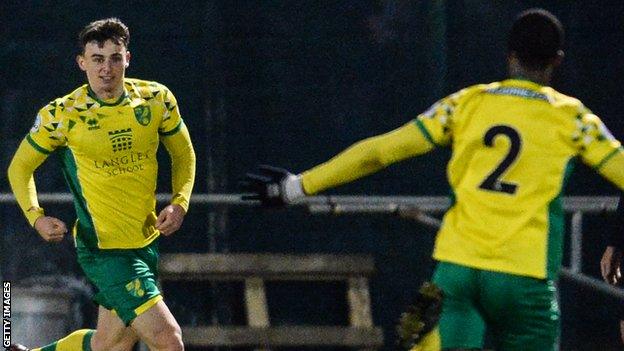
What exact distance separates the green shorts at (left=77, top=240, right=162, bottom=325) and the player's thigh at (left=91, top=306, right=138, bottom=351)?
0.27ft

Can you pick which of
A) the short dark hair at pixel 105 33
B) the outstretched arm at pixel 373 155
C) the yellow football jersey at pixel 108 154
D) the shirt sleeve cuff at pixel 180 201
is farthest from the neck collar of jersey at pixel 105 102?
the outstretched arm at pixel 373 155

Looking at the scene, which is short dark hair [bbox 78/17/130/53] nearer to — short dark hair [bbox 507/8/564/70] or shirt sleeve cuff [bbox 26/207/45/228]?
→ shirt sleeve cuff [bbox 26/207/45/228]

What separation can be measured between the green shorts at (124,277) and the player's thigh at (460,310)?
2.78 m

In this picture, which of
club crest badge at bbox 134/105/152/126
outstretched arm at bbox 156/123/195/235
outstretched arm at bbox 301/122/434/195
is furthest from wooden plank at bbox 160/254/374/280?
outstretched arm at bbox 301/122/434/195

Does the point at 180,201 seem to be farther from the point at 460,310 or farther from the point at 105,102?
the point at 460,310

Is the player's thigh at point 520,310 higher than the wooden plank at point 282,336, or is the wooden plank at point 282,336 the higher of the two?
the player's thigh at point 520,310

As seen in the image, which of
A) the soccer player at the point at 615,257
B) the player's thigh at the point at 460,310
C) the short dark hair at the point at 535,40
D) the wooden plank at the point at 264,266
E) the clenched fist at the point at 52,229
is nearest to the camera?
the player's thigh at the point at 460,310

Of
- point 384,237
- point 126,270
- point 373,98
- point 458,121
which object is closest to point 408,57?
point 373,98

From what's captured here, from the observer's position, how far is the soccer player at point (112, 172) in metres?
9.74

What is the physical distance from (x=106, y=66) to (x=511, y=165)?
308cm

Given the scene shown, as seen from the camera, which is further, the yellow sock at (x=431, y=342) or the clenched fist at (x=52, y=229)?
the clenched fist at (x=52, y=229)

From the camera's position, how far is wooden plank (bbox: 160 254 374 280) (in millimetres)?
12109

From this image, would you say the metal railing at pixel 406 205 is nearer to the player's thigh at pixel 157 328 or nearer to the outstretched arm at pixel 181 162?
the outstretched arm at pixel 181 162

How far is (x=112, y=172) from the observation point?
9766mm
